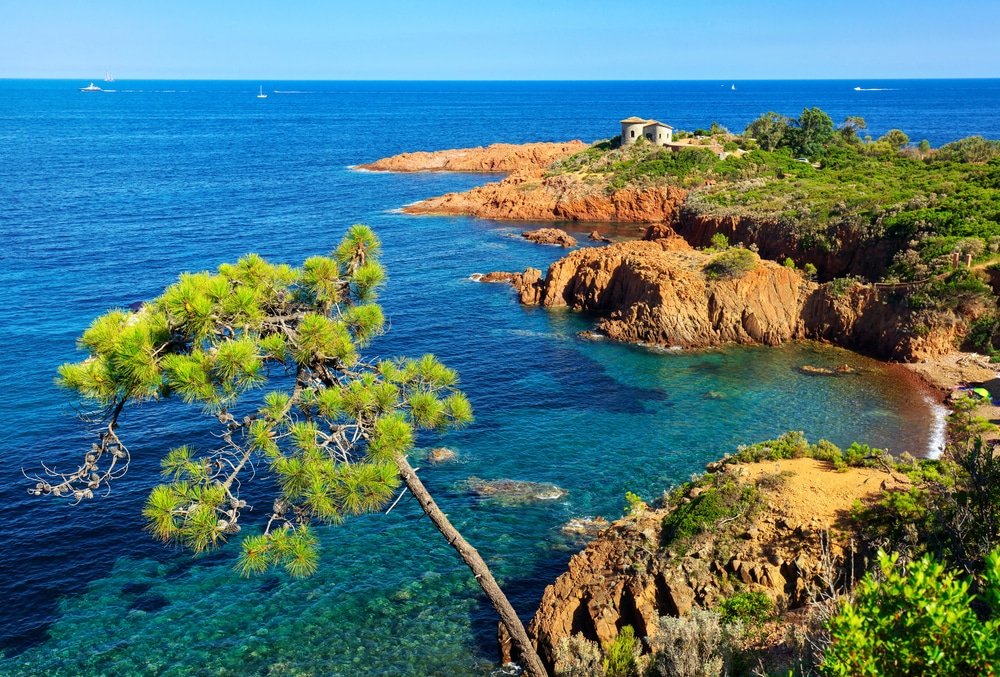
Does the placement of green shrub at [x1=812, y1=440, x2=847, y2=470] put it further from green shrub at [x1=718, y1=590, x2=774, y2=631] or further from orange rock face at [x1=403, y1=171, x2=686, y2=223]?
orange rock face at [x1=403, y1=171, x2=686, y2=223]

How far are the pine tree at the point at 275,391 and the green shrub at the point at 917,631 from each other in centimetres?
844

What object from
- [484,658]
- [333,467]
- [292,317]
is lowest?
[484,658]

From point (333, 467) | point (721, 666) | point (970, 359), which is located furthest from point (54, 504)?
point (970, 359)

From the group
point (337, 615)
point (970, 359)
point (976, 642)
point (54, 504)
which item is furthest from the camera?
point (970, 359)

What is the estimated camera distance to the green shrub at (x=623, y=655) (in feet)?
61.1

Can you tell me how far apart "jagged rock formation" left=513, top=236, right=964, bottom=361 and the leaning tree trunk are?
1229 inches

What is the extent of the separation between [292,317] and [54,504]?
65.5 feet

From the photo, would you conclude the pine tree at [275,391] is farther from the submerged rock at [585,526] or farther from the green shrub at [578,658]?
the submerged rock at [585,526]

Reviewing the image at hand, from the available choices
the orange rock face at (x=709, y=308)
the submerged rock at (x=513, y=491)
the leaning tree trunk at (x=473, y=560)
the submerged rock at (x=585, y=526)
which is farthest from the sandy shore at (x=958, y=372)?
the leaning tree trunk at (x=473, y=560)

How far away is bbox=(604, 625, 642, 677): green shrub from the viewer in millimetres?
18625

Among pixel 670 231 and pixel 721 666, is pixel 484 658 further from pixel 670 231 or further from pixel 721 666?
pixel 670 231

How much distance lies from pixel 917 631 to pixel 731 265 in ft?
134

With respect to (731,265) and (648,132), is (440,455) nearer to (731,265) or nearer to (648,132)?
(731,265)

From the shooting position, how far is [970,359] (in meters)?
41.6
